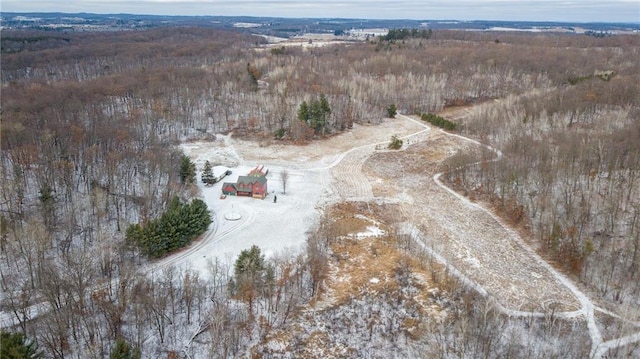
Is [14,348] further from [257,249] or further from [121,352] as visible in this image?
[257,249]

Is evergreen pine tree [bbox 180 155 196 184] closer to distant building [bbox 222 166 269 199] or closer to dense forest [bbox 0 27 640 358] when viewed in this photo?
dense forest [bbox 0 27 640 358]

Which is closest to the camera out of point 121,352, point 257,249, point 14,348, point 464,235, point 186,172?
point 14,348

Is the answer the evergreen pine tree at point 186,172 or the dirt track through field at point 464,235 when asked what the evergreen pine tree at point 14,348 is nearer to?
the dirt track through field at point 464,235

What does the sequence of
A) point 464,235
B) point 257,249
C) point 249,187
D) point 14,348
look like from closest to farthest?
point 14,348
point 257,249
point 464,235
point 249,187

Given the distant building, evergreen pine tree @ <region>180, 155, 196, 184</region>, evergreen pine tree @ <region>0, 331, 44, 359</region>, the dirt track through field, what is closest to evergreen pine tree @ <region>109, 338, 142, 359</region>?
evergreen pine tree @ <region>0, 331, 44, 359</region>

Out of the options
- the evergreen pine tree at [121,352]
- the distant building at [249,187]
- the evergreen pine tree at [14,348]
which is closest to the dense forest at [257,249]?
the evergreen pine tree at [121,352]

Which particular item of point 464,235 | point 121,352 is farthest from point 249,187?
point 121,352
